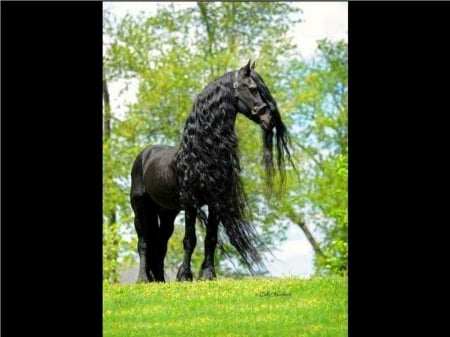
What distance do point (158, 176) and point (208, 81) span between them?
11.1 m

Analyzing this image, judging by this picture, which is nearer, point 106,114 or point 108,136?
point 106,114

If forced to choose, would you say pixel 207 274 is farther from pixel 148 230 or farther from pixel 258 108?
pixel 258 108

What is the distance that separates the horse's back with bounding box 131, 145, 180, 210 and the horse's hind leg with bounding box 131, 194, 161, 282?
0.52 feet

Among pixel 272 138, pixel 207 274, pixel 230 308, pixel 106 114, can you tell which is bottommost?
pixel 230 308

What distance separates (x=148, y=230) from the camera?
45.2 feet

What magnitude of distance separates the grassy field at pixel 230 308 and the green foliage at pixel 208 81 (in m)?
10.6

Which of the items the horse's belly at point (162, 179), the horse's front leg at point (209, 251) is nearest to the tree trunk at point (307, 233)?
the horse's belly at point (162, 179)

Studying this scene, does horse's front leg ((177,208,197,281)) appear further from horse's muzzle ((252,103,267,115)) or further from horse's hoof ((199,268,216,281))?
horse's muzzle ((252,103,267,115))

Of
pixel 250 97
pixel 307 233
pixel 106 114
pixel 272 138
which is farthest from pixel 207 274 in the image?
pixel 307 233

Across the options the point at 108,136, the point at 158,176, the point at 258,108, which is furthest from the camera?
the point at 108,136

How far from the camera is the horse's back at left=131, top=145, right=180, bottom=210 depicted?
13.0 m
